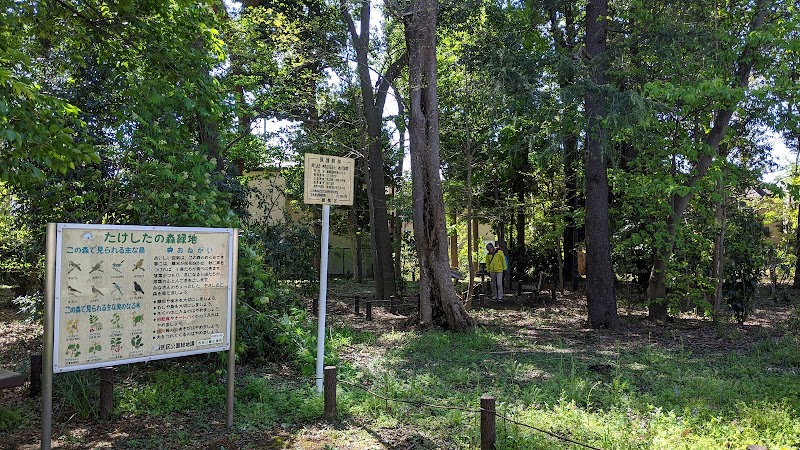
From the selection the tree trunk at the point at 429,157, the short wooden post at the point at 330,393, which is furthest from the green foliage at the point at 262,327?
the tree trunk at the point at 429,157

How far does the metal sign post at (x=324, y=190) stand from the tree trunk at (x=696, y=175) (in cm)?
711

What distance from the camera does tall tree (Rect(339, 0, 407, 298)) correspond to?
1561 centimetres

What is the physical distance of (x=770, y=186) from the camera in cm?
1045

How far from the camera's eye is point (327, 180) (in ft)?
20.3

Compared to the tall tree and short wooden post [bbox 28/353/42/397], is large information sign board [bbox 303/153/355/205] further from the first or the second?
the tall tree

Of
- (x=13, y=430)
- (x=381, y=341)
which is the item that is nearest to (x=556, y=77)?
(x=381, y=341)

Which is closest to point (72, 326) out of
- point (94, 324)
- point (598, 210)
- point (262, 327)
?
point (94, 324)

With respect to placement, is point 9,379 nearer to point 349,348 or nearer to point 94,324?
point 94,324

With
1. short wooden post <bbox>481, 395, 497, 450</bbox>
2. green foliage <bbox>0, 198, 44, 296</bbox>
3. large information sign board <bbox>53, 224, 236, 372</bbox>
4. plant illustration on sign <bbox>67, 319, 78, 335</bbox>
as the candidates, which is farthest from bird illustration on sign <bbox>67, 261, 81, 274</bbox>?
green foliage <bbox>0, 198, 44, 296</bbox>

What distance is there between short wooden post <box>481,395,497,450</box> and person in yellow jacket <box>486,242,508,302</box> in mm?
11669

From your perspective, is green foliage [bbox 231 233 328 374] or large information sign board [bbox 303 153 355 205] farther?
green foliage [bbox 231 233 328 374]

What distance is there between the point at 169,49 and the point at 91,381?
12.7 ft

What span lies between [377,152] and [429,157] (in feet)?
18.6

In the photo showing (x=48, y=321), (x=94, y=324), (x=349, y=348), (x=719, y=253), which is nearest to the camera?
(x=48, y=321)
